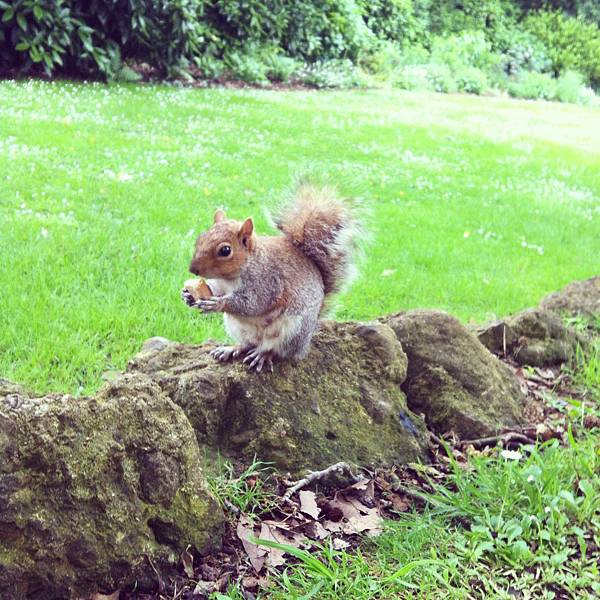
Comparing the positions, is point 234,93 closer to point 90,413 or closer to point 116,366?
point 116,366

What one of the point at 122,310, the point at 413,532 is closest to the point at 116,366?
the point at 122,310

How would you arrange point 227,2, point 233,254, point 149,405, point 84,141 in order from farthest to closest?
1. point 227,2
2. point 84,141
3. point 233,254
4. point 149,405

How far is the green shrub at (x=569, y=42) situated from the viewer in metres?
21.3

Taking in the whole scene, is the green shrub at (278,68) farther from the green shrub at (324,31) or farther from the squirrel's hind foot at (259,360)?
the squirrel's hind foot at (259,360)

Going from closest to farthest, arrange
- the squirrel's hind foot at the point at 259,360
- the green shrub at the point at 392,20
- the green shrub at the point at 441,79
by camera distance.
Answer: the squirrel's hind foot at the point at 259,360, the green shrub at the point at 441,79, the green shrub at the point at 392,20

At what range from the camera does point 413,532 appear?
213 cm

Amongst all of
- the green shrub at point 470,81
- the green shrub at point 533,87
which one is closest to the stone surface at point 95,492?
the green shrub at point 470,81

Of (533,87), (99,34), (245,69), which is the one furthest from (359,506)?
(533,87)

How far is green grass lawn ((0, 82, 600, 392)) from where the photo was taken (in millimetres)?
3506

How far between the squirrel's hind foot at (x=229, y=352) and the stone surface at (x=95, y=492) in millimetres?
495

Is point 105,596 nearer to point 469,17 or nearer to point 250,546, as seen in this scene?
point 250,546

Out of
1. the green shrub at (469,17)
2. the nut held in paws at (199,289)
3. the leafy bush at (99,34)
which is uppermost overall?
the green shrub at (469,17)

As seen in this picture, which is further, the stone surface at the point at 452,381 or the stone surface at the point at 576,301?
the stone surface at the point at 576,301

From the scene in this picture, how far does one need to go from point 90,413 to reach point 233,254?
28.5 inches
